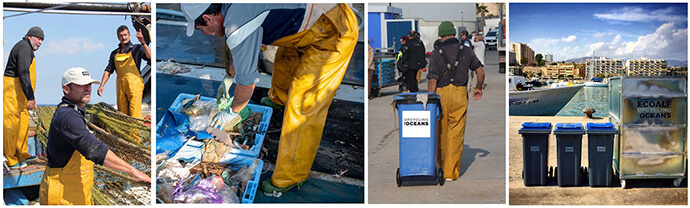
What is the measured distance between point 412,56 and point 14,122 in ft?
11.2

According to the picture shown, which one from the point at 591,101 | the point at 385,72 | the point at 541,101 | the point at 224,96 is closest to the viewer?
the point at 224,96

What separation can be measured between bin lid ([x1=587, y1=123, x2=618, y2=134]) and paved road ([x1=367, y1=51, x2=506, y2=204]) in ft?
2.49

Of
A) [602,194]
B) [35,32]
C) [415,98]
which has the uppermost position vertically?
[35,32]

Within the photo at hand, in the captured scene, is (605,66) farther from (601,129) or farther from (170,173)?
(170,173)

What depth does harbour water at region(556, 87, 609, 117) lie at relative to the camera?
685 centimetres

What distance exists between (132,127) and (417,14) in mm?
2606

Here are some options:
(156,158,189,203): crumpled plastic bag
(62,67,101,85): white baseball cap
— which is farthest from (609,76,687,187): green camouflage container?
(62,67,101,85): white baseball cap

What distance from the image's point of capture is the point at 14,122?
6.34m

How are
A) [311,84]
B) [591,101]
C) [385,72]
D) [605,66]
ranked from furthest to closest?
[385,72]
[591,101]
[605,66]
[311,84]

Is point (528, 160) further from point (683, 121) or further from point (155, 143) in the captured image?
point (155, 143)

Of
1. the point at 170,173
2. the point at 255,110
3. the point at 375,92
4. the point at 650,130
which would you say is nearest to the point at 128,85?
the point at 170,173

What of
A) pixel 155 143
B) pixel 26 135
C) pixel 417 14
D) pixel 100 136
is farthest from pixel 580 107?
pixel 26 135

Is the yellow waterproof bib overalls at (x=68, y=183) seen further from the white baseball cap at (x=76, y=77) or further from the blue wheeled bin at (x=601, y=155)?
the blue wheeled bin at (x=601, y=155)

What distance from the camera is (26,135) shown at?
6352 millimetres
